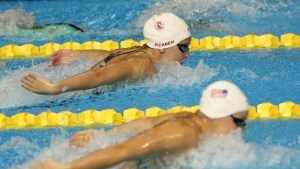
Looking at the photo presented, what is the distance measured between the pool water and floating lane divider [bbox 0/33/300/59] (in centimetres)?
14

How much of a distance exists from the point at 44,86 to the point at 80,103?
0.61 meters

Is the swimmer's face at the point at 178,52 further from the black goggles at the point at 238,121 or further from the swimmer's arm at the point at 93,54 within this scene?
the black goggles at the point at 238,121

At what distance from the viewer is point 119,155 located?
140 inches

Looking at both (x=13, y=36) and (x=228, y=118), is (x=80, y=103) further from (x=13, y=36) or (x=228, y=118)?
(x=13, y=36)

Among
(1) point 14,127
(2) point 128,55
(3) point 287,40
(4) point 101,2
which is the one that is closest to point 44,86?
(1) point 14,127

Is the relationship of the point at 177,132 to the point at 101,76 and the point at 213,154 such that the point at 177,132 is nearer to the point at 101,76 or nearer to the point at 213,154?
the point at 213,154

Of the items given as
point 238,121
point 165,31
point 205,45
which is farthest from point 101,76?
point 205,45

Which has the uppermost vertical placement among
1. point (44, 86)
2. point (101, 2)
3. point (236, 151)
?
point (101, 2)

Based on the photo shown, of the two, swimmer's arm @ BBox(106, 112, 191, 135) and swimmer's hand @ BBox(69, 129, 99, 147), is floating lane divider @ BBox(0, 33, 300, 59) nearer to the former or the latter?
swimmer's arm @ BBox(106, 112, 191, 135)

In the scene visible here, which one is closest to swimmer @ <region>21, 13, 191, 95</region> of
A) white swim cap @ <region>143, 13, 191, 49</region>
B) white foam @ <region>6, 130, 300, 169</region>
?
white swim cap @ <region>143, 13, 191, 49</region>

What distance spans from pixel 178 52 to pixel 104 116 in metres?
0.76

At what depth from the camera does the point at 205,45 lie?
6.83 m

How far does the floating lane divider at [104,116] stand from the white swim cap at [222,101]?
1.28 m

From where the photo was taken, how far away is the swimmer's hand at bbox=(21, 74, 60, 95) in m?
4.78
